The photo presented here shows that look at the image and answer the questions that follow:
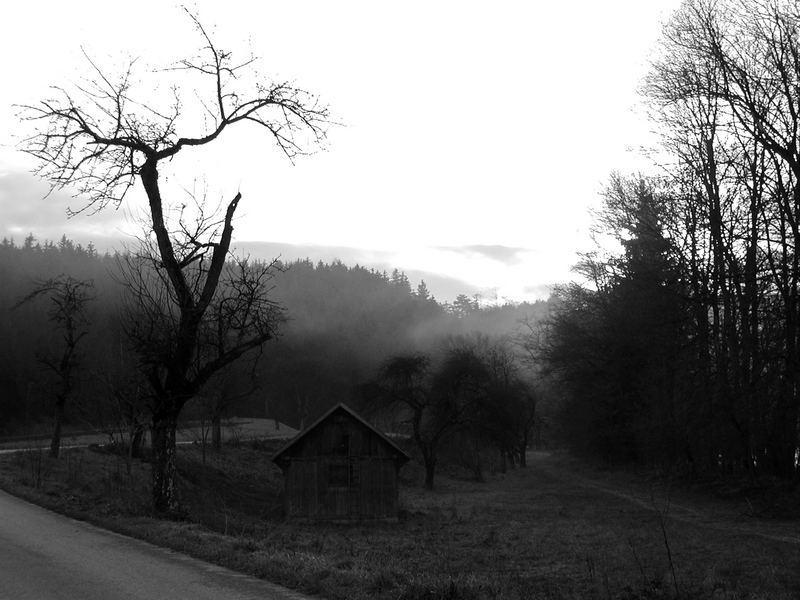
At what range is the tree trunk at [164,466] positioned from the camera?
1538 centimetres

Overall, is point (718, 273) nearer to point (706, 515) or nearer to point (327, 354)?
point (706, 515)

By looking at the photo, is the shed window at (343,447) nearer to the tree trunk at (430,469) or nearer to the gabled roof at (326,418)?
the gabled roof at (326,418)

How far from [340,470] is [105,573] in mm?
25681

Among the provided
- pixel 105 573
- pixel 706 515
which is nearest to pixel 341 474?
pixel 706 515

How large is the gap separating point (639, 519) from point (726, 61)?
1468cm

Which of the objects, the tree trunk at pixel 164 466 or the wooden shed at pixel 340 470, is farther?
the wooden shed at pixel 340 470

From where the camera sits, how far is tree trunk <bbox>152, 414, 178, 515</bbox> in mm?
15375

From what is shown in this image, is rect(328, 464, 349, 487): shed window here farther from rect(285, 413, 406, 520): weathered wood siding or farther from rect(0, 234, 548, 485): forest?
rect(0, 234, 548, 485): forest

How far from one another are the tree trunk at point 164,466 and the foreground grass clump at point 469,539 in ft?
1.22

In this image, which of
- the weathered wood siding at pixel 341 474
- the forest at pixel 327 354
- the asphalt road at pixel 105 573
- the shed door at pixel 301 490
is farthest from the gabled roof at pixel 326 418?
the asphalt road at pixel 105 573

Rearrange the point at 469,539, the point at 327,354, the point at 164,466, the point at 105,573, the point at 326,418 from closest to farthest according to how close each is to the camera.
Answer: the point at 105,573
the point at 164,466
the point at 469,539
the point at 326,418
the point at 327,354

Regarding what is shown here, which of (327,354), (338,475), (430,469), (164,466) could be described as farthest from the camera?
(327,354)

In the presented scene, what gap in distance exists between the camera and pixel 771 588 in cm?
1145

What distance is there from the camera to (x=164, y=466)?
614 inches
